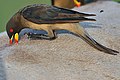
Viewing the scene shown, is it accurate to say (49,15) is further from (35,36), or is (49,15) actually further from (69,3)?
(69,3)

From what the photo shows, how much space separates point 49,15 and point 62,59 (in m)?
0.64

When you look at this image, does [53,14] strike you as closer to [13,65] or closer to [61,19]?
[61,19]

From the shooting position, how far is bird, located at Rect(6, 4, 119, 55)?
413 cm

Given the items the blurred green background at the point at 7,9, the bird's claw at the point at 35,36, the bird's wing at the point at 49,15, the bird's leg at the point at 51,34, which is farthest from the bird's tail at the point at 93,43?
the blurred green background at the point at 7,9

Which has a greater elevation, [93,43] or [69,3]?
[93,43]

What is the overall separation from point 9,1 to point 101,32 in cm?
183

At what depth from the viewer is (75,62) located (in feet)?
12.7

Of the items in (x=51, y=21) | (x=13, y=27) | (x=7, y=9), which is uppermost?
(x=51, y=21)

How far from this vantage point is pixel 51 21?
4188 millimetres

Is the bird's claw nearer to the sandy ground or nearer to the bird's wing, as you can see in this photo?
the sandy ground

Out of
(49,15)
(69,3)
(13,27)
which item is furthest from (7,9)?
(49,15)

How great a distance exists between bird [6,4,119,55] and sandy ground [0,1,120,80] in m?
0.12

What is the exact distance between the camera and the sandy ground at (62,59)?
3.57 m

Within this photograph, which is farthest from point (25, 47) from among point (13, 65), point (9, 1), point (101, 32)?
point (9, 1)
